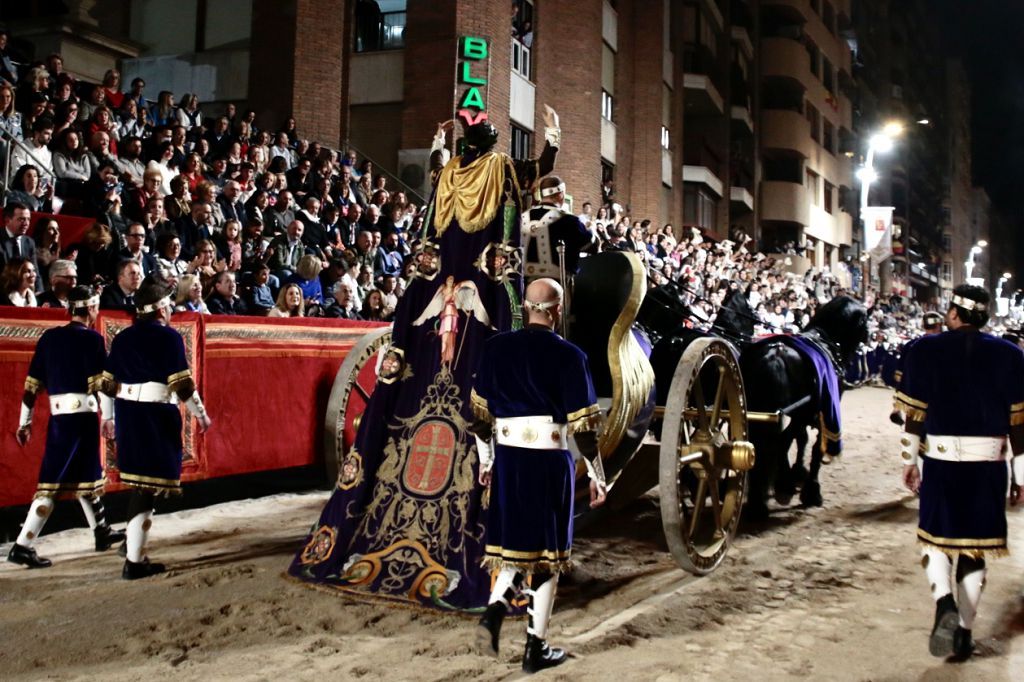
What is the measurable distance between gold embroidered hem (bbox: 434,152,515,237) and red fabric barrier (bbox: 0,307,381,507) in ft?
9.54

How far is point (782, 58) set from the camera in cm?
4231

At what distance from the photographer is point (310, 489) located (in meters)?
8.70

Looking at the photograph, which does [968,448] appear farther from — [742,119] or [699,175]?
[742,119]

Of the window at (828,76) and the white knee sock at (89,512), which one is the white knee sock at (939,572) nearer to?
the white knee sock at (89,512)

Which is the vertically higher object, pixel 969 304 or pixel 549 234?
pixel 549 234

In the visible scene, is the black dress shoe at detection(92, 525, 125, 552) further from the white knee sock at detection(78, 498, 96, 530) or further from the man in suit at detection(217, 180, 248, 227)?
the man in suit at detection(217, 180, 248, 227)

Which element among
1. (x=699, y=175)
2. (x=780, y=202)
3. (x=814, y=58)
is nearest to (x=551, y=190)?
(x=699, y=175)

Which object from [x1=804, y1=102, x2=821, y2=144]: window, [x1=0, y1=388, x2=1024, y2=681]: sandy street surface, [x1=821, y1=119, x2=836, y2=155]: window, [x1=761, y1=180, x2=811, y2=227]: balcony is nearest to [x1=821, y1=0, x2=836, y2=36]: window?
[x1=821, y1=119, x2=836, y2=155]: window

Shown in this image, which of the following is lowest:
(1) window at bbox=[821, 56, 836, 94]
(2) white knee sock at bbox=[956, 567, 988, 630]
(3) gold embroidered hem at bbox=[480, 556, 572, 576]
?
(2) white knee sock at bbox=[956, 567, 988, 630]

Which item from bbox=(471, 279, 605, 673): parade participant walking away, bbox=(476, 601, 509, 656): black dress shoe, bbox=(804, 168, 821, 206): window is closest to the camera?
bbox=(476, 601, 509, 656): black dress shoe

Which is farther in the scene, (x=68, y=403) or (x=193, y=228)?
(x=193, y=228)

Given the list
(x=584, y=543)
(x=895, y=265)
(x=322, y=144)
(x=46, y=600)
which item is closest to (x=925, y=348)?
(x=584, y=543)

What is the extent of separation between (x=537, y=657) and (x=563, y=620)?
87 centimetres

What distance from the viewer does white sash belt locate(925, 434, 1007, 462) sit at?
13.6 ft
